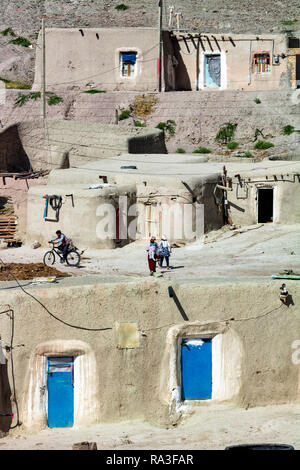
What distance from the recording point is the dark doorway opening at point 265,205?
3319 centimetres

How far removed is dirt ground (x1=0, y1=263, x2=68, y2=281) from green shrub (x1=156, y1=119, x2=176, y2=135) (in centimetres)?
1936

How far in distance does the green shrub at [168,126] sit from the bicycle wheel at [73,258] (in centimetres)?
1726

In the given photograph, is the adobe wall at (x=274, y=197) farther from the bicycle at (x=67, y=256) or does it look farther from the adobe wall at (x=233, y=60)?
the adobe wall at (x=233, y=60)

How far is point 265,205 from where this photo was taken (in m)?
33.6

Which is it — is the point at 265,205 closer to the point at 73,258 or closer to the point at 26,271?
the point at 73,258

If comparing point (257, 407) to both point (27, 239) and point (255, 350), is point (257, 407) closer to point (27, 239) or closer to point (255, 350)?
point (255, 350)

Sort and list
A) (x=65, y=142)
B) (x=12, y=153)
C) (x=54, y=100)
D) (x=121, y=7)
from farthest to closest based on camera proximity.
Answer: (x=121, y=7) < (x=54, y=100) < (x=12, y=153) < (x=65, y=142)

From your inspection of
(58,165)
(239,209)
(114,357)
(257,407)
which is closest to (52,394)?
(114,357)

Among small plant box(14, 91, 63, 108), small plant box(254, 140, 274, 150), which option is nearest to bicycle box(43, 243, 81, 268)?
small plant box(254, 140, 274, 150)

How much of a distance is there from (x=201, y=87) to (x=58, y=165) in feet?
44.0

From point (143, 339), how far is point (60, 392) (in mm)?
2249

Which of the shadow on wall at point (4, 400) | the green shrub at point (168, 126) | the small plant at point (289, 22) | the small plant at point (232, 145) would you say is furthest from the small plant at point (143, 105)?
the shadow on wall at point (4, 400)

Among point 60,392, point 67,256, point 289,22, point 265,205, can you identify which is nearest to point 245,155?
point 265,205

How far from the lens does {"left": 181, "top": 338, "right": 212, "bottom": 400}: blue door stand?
855 inches
